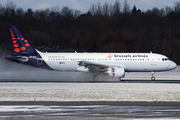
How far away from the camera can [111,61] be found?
34875 mm

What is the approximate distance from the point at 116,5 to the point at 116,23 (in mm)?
14391

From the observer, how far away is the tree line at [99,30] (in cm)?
5959

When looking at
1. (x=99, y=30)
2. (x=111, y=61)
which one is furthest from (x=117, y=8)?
(x=111, y=61)

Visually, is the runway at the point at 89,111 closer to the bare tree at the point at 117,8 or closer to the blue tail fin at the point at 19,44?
the blue tail fin at the point at 19,44

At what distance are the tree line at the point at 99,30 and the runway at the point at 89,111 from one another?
39.5m

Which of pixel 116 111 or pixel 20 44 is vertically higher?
pixel 20 44

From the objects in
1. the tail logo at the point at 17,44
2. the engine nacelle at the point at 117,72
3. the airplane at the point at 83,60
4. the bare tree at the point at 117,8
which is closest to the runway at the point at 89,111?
the engine nacelle at the point at 117,72

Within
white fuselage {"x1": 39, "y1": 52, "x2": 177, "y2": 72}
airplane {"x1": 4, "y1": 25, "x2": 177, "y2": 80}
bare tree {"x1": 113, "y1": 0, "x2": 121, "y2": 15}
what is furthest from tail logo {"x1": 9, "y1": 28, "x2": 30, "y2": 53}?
bare tree {"x1": 113, "y1": 0, "x2": 121, "y2": 15}

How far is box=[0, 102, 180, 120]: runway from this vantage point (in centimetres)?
1233

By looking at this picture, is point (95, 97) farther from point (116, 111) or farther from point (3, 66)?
point (3, 66)

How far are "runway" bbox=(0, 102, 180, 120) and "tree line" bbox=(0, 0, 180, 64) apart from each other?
3946cm

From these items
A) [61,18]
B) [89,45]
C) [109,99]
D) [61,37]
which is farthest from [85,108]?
[61,18]

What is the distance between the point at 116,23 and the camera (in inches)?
2889

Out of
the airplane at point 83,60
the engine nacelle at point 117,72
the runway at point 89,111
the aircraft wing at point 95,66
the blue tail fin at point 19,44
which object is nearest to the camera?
the runway at point 89,111
